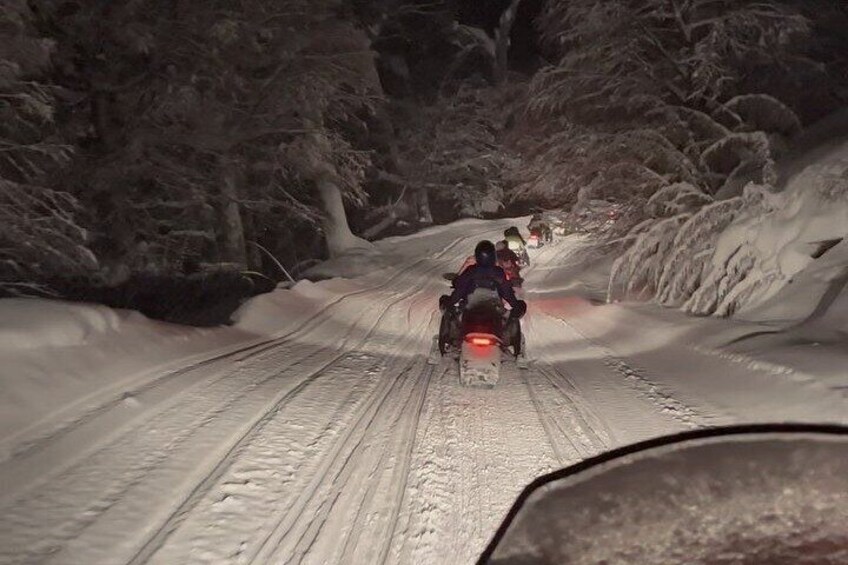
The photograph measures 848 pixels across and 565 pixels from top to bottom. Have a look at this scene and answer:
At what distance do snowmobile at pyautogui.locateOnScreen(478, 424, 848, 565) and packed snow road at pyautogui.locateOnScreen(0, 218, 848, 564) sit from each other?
1561 millimetres

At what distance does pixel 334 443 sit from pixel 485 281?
11.6ft

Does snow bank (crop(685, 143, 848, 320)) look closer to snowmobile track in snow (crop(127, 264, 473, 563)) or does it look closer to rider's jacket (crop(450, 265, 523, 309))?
rider's jacket (crop(450, 265, 523, 309))

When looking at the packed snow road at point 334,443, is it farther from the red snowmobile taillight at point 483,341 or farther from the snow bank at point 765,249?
the snow bank at point 765,249

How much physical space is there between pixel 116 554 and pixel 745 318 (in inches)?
337

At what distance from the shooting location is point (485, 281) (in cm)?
838

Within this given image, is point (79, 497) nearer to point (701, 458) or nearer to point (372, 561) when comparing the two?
point (372, 561)

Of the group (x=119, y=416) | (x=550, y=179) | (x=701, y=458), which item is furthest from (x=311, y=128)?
(x=701, y=458)

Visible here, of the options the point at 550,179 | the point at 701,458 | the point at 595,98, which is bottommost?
the point at 701,458

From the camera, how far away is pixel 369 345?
32.9 ft

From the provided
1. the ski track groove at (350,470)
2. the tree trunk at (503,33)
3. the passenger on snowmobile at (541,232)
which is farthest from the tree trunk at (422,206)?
the ski track groove at (350,470)

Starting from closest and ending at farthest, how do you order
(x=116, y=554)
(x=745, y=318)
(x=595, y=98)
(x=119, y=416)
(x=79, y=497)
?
(x=116, y=554) → (x=79, y=497) → (x=119, y=416) → (x=745, y=318) → (x=595, y=98)

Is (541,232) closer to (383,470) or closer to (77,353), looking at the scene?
(77,353)

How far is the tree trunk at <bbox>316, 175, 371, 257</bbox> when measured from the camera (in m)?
25.5

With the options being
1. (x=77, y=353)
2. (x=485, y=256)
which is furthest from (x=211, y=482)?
(x=485, y=256)
